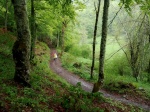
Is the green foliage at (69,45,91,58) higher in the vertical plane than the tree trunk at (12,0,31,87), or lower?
lower

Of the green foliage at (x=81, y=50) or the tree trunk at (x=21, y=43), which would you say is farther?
the green foliage at (x=81, y=50)

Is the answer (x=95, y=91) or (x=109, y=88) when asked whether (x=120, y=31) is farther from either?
(x=95, y=91)

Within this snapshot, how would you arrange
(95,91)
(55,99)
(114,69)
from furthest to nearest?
(114,69), (95,91), (55,99)

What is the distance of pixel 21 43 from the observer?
8016 mm

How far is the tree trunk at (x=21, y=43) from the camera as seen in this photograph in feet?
25.5

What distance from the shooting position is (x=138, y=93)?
15.9 m

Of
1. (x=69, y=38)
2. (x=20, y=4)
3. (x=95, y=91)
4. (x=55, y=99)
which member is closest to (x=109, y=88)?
(x=95, y=91)

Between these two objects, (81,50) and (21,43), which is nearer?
(21,43)

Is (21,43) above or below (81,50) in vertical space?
above

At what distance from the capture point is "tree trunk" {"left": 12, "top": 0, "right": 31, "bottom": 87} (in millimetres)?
7773

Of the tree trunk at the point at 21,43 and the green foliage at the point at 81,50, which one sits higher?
the tree trunk at the point at 21,43

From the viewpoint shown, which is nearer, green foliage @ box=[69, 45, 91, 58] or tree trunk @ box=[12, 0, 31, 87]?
tree trunk @ box=[12, 0, 31, 87]

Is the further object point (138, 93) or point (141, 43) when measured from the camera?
point (141, 43)

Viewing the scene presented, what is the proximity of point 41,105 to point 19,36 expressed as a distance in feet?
9.57
